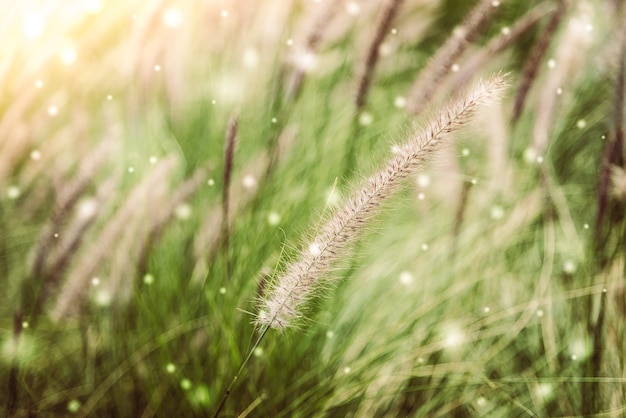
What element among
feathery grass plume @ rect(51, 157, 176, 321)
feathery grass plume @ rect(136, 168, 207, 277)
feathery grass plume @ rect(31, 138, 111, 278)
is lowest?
feathery grass plume @ rect(136, 168, 207, 277)

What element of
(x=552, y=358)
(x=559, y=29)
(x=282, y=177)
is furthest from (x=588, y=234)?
(x=282, y=177)

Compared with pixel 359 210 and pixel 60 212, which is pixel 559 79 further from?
pixel 60 212

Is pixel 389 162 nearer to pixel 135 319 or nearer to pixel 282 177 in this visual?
pixel 282 177

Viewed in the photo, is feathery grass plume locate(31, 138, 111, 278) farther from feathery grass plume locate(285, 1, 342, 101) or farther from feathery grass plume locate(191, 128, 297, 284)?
feathery grass plume locate(285, 1, 342, 101)

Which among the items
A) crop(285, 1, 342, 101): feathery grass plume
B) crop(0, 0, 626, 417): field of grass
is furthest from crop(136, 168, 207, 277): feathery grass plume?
crop(285, 1, 342, 101): feathery grass plume

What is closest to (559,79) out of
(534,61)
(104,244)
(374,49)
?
(534,61)

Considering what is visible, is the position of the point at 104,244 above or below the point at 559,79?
above
